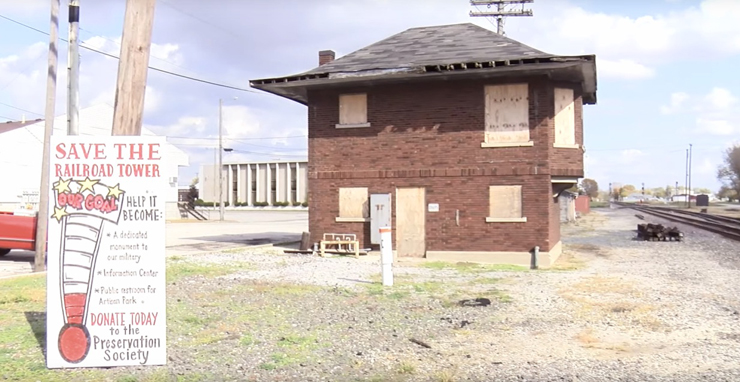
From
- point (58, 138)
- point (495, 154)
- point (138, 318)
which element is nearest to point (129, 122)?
point (58, 138)

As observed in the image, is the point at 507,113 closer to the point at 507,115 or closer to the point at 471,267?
the point at 507,115

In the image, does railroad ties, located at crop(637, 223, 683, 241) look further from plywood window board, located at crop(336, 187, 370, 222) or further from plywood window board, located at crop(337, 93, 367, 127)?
plywood window board, located at crop(337, 93, 367, 127)

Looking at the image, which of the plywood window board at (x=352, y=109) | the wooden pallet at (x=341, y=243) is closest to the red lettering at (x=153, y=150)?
the wooden pallet at (x=341, y=243)

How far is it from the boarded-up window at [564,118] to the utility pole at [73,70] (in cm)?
1233

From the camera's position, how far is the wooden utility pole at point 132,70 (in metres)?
7.64

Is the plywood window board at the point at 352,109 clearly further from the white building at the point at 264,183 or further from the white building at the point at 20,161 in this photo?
the white building at the point at 264,183

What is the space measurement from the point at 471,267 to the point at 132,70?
1145 centimetres

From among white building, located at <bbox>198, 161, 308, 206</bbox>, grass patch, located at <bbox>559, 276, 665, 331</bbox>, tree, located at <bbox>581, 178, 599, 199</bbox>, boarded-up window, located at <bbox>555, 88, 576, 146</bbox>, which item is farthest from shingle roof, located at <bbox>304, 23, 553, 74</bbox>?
tree, located at <bbox>581, 178, 599, 199</bbox>

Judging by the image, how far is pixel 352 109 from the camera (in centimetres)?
1988

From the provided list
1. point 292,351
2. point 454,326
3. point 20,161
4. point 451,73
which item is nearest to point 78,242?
point 292,351

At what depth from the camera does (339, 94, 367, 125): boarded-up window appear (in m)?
19.7

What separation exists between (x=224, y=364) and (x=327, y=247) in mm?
13272

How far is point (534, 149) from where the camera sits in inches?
704

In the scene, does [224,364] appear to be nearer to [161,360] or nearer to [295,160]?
[161,360]
